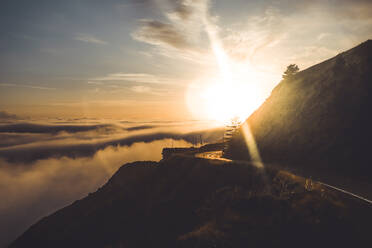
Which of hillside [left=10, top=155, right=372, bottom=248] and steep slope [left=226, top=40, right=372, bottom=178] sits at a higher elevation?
steep slope [left=226, top=40, right=372, bottom=178]

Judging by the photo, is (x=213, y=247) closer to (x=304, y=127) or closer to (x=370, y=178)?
(x=370, y=178)

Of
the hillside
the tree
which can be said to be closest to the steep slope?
the hillside

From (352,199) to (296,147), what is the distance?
44.6ft

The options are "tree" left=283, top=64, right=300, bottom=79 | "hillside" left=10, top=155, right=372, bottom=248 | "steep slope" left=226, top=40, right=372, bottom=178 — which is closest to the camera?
"hillside" left=10, top=155, right=372, bottom=248

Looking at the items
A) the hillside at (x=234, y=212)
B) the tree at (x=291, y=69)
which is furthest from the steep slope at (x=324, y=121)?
the tree at (x=291, y=69)

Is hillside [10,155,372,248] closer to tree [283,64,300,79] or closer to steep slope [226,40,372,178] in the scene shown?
steep slope [226,40,372,178]

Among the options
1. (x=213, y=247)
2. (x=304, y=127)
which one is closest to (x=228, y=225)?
(x=213, y=247)

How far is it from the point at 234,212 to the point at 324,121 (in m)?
19.1

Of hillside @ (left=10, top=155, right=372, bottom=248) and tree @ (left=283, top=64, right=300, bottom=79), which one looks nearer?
hillside @ (left=10, top=155, right=372, bottom=248)

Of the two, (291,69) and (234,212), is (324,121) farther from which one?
(291,69)

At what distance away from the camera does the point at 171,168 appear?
1524 inches

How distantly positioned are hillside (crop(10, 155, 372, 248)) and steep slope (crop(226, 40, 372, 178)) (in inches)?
270

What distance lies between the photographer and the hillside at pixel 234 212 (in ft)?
42.9

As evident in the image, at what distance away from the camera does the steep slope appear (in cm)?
2236
